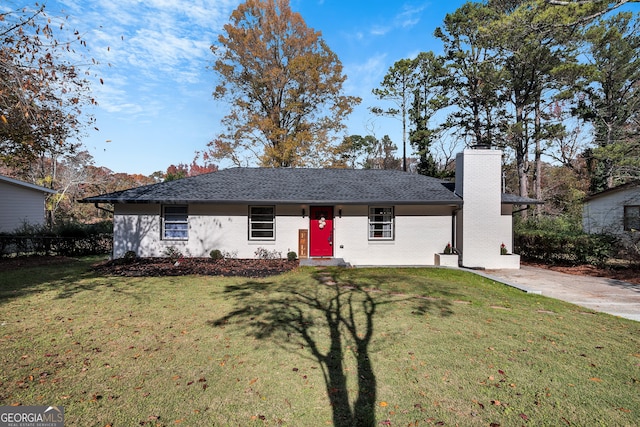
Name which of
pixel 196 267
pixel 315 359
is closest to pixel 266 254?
pixel 196 267

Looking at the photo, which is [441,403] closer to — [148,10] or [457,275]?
[457,275]

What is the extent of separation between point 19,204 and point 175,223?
1269 cm

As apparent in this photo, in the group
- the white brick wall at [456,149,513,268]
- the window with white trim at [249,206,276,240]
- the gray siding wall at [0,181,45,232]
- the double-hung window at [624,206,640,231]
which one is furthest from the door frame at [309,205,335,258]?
the double-hung window at [624,206,640,231]

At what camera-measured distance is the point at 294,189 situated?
527 inches

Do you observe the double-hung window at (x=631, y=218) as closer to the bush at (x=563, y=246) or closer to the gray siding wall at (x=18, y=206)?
the bush at (x=563, y=246)

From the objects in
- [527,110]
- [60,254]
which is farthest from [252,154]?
[527,110]

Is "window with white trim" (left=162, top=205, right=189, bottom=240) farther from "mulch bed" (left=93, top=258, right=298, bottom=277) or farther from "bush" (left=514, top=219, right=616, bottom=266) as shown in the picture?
"bush" (left=514, top=219, right=616, bottom=266)

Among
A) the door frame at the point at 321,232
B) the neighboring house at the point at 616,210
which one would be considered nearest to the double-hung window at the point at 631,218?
the neighboring house at the point at 616,210

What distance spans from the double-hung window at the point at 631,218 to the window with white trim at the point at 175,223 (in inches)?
900

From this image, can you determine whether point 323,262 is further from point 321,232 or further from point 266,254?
point 266,254

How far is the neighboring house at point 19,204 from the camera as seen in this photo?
16.6m

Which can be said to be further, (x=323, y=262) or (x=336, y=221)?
(x=336, y=221)

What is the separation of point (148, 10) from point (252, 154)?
50.3 ft

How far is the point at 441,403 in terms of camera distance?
321 centimetres
